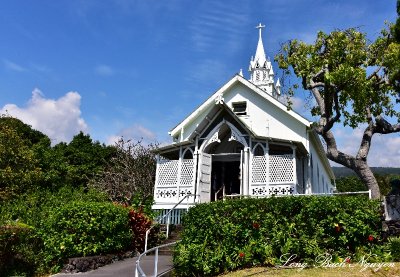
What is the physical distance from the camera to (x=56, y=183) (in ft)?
81.9

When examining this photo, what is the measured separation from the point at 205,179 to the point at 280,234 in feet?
30.5

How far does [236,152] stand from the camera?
22.1 meters

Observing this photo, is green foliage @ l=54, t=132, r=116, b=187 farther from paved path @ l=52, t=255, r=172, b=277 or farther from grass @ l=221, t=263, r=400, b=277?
grass @ l=221, t=263, r=400, b=277

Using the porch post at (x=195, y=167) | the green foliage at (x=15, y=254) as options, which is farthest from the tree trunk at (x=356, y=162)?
the green foliage at (x=15, y=254)

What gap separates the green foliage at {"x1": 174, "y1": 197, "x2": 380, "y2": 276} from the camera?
10.7 m

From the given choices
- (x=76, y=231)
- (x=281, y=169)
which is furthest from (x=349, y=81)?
(x=76, y=231)

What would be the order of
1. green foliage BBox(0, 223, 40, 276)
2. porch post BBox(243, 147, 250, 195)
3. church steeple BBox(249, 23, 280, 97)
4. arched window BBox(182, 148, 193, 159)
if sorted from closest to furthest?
green foliage BBox(0, 223, 40, 276) → porch post BBox(243, 147, 250, 195) → arched window BBox(182, 148, 193, 159) → church steeple BBox(249, 23, 280, 97)

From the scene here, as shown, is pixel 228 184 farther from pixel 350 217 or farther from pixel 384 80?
pixel 350 217

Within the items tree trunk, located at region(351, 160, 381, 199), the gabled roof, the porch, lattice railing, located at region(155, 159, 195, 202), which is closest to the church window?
the gabled roof

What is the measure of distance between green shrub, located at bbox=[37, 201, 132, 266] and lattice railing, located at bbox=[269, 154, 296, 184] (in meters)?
8.12

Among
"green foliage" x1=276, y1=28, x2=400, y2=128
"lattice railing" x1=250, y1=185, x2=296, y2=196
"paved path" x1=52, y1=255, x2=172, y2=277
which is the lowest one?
"paved path" x1=52, y1=255, x2=172, y2=277

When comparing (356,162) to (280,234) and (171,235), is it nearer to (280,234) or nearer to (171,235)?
(280,234)

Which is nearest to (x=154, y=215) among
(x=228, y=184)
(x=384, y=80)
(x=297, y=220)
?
(x=228, y=184)

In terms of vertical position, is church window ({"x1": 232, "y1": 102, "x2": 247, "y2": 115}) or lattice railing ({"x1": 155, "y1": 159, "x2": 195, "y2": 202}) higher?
church window ({"x1": 232, "y1": 102, "x2": 247, "y2": 115})
